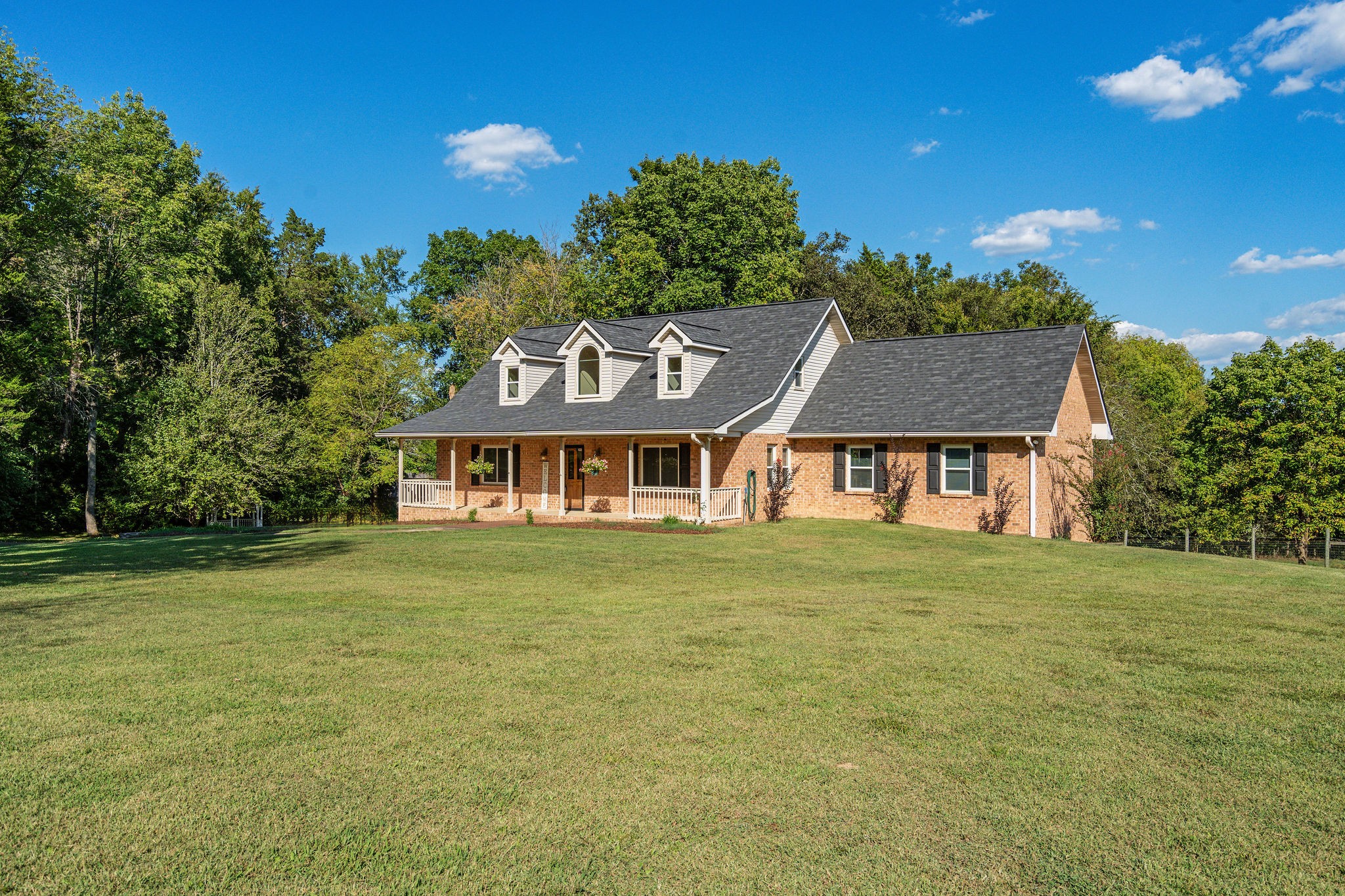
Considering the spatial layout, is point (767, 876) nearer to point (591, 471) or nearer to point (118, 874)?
point (118, 874)

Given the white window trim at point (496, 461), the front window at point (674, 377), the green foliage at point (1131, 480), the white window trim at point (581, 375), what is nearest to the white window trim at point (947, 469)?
the green foliage at point (1131, 480)

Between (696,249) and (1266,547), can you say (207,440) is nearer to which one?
(696,249)

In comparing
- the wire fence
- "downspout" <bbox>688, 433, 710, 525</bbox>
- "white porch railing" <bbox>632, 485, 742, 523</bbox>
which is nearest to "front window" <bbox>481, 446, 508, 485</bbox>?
"white porch railing" <bbox>632, 485, 742, 523</bbox>

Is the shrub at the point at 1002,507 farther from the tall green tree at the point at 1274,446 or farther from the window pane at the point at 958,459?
the tall green tree at the point at 1274,446

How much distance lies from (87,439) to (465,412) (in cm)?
1563

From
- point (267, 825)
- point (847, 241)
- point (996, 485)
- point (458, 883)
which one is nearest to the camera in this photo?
point (458, 883)

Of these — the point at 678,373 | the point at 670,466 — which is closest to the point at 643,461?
the point at 670,466

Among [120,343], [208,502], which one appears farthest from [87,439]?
[208,502]

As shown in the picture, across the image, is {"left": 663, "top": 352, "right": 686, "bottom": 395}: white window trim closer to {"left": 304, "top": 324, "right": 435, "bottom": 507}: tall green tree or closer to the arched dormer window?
the arched dormer window

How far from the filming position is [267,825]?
4.34m

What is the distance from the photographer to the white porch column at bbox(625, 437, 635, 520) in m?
25.3

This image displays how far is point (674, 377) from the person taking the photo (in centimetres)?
2658

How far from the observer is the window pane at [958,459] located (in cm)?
2330

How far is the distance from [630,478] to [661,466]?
126 cm
